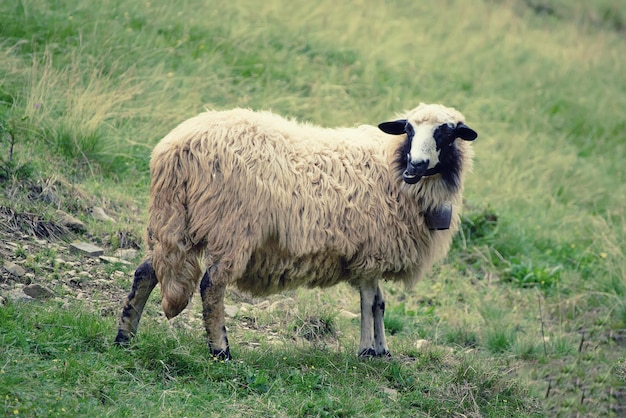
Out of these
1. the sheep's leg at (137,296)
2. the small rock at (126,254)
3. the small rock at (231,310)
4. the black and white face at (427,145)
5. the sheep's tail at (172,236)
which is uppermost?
the black and white face at (427,145)

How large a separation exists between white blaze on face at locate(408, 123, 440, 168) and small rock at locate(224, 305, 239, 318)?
6.15ft

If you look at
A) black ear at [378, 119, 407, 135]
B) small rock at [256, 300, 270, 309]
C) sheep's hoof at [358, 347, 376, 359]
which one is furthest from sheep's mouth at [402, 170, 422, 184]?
small rock at [256, 300, 270, 309]

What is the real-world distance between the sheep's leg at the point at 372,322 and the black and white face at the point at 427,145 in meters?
0.90

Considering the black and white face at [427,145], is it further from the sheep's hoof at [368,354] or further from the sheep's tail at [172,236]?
the sheep's tail at [172,236]

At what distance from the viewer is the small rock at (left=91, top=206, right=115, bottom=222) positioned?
6.87 metres

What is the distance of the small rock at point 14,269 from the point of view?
566 cm

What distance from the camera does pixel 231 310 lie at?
6.25 m

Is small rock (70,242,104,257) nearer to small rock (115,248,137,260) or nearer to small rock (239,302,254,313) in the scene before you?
small rock (115,248,137,260)

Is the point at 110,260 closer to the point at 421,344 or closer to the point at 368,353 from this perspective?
the point at 368,353

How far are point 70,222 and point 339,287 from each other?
8.27 ft

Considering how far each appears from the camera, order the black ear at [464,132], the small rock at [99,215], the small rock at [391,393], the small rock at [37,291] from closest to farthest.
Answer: the small rock at [391,393], the small rock at [37,291], the black ear at [464,132], the small rock at [99,215]

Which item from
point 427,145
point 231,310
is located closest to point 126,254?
point 231,310

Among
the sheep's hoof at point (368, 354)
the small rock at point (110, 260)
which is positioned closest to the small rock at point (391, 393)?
the sheep's hoof at point (368, 354)

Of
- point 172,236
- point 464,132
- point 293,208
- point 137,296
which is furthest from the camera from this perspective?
point 464,132
